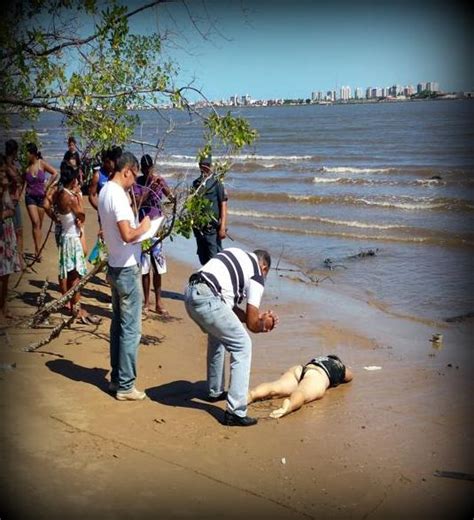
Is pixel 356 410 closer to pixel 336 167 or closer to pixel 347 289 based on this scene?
pixel 347 289

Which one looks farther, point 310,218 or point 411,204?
point 411,204

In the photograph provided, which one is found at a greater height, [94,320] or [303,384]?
[94,320]

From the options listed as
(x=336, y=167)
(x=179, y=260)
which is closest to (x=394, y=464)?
(x=179, y=260)

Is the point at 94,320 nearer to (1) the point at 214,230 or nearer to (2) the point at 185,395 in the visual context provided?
(2) the point at 185,395

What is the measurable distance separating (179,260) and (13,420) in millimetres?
7477

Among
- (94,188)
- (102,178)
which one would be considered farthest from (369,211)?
(102,178)

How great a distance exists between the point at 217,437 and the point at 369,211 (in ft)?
45.7

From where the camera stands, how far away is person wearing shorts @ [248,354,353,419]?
5391mm

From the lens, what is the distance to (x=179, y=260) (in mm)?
11914

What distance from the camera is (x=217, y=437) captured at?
4.76 metres

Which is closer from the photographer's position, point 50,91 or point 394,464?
point 394,464

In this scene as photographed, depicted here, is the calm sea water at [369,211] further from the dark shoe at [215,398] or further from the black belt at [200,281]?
the dark shoe at [215,398]

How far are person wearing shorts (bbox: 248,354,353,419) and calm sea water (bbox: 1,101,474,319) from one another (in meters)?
2.08

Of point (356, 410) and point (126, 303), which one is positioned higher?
point (126, 303)
